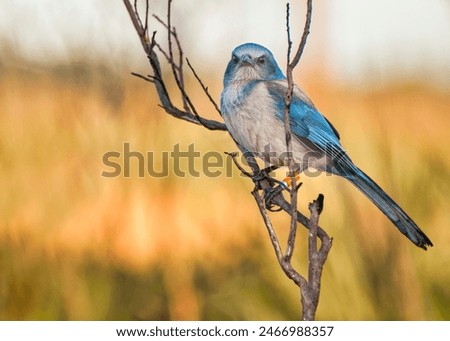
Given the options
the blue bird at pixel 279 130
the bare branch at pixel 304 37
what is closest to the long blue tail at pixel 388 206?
the blue bird at pixel 279 130

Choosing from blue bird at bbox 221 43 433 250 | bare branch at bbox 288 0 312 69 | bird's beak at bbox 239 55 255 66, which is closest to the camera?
bare branch at bbox 288 0 312 69

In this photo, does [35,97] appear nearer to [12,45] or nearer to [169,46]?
[12,45]

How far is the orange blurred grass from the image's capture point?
271cm

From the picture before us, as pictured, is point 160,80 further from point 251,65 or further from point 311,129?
point 311,129

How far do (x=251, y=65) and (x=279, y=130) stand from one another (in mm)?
263

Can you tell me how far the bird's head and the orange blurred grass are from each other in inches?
6.0

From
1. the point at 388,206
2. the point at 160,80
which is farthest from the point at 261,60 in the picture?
the point at 388,206

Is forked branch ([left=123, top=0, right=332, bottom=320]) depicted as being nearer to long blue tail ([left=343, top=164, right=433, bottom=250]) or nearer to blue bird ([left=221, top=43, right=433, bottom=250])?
blue bird ([left=221, top=43, right=433, bottom=250])

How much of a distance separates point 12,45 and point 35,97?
8.7 inches

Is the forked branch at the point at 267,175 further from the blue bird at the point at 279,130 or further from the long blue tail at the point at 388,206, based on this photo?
the long blue tail at the point at 388,206

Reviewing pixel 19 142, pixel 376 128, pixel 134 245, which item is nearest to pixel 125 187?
pixel 134 245

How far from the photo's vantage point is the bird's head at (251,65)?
2738mm

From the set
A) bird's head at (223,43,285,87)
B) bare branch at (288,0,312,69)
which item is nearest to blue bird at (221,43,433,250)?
bird's head at (223,43,285,87)

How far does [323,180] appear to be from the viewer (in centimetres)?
278
